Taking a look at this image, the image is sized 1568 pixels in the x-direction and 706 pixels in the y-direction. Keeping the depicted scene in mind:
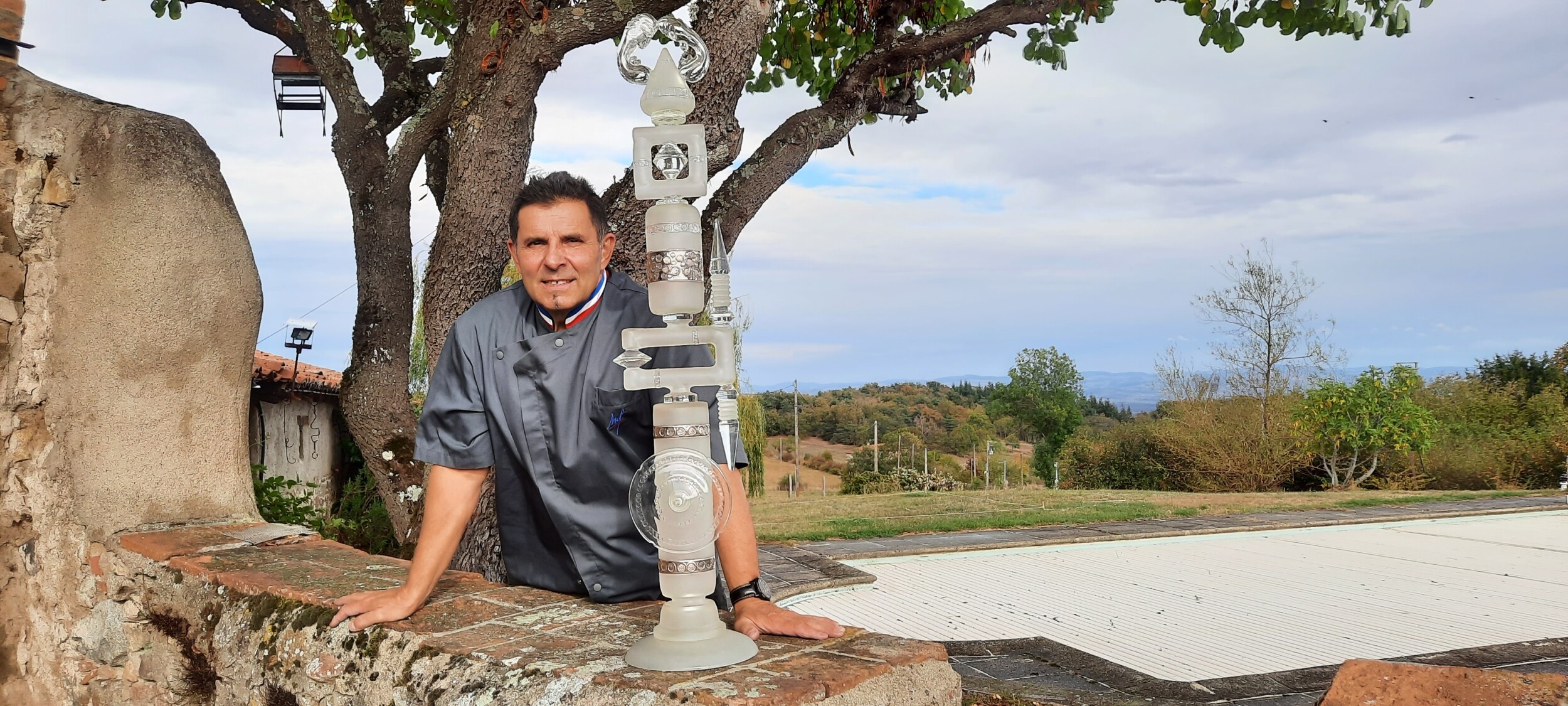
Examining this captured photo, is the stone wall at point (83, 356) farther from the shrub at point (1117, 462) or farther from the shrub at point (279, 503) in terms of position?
the shrub at point (1117, 462)

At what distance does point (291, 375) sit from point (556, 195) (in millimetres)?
7255

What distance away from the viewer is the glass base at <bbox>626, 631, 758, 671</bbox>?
6.45 ft

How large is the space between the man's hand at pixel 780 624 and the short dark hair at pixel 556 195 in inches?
37.7

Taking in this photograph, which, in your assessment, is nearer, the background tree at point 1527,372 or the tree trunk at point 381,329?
the tree trunk at point 381,329

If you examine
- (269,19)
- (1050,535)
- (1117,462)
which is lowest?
(1050,535)

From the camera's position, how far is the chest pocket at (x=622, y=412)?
245 centimetres

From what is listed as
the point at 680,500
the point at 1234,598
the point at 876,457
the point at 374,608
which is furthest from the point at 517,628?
the point at 876,457

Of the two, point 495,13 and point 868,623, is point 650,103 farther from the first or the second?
point 868,623

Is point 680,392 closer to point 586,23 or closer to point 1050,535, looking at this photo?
point 586,23

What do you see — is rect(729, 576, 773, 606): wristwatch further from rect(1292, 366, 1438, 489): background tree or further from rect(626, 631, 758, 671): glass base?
rect(1292, 366, 1438, 489): background tree

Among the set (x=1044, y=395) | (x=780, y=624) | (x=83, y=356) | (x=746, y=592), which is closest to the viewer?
(x=780, y=624)

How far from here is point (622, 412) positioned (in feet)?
8.04

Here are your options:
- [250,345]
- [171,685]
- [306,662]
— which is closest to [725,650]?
[306,662]

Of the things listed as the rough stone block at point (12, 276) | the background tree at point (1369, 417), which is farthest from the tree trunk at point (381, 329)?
the background tree at point (1369, 417)
